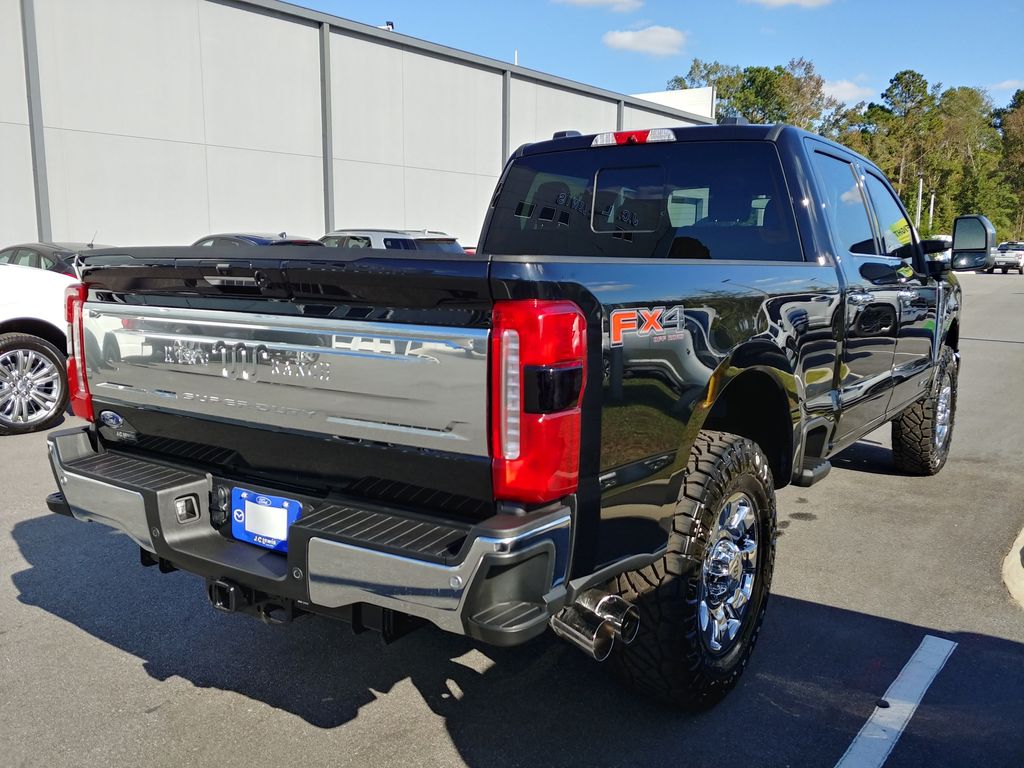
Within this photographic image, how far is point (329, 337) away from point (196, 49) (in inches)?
675

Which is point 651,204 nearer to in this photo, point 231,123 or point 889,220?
point 889,220

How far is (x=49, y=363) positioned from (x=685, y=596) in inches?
257

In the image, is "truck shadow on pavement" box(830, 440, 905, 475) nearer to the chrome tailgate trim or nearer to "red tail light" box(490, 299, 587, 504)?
"red tail light" box(490, 299, 587, 504)

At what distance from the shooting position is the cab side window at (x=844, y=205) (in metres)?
4.17

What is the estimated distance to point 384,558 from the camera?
223 centimetres

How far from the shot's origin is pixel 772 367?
331cm

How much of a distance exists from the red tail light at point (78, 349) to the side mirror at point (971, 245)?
515cm

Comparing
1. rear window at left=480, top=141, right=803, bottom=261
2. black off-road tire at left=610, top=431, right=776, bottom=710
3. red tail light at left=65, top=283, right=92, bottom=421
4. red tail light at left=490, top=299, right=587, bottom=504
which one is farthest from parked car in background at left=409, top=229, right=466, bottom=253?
red tail light at left=490, top=299, right=587, bottom=504

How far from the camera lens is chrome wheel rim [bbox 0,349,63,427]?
7.24 m

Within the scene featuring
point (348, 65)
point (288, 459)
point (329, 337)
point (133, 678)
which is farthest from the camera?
point (348, 65)

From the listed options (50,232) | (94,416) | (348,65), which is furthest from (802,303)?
(348,65)

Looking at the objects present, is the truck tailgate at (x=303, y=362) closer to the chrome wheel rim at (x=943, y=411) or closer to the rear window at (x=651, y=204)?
the rear window at (x=651, y=204)

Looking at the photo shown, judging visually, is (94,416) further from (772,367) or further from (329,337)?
(772,367)

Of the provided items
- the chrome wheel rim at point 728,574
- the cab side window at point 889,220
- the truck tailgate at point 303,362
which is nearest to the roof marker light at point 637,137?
the cab side window at point 889,220
